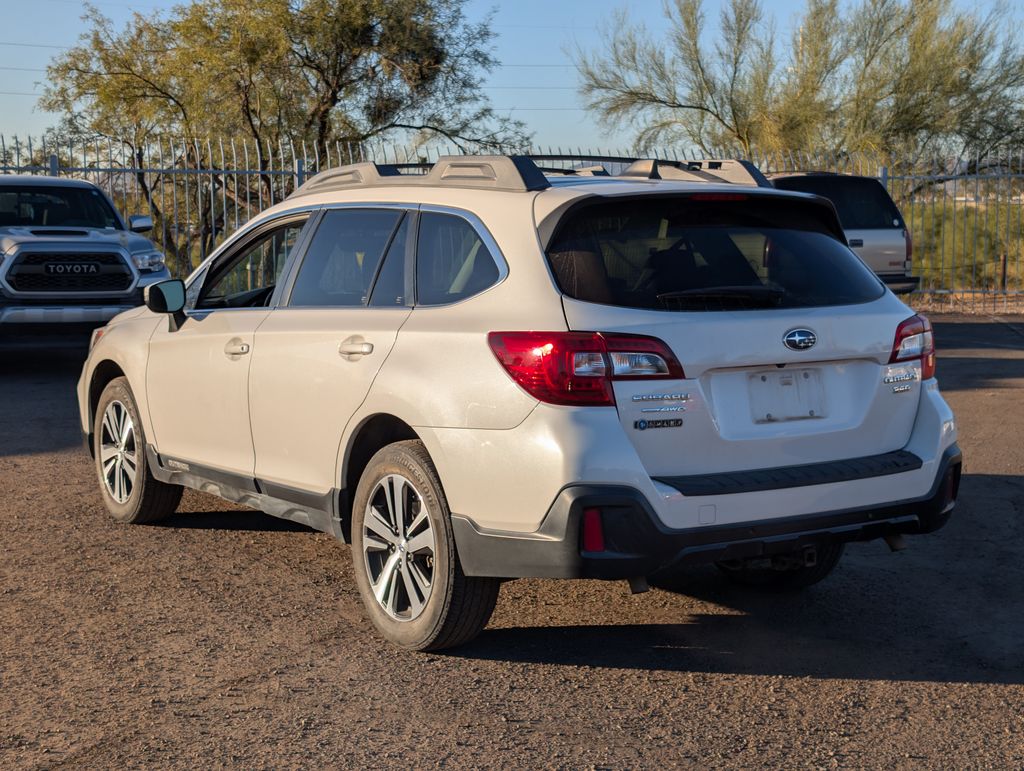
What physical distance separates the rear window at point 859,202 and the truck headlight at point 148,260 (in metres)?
7.43

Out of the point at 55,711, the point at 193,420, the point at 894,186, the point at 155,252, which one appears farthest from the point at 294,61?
the point at 55,711

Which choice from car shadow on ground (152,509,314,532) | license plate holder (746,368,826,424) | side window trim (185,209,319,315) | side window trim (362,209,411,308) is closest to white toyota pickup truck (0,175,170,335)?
car shadow on ground (152,509,314,532)

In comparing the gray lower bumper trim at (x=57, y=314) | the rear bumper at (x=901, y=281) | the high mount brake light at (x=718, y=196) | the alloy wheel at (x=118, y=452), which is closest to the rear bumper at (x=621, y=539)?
the high mount brake light at (x=718, y=196)

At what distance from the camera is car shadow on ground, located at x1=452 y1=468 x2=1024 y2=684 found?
15.5 ft

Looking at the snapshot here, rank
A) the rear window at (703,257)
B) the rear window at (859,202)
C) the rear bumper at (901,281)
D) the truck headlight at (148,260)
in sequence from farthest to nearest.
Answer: the rear window at (859,202)
the rear bumper at (901,281)
the truck headlight at (148,260)
the rear window at (703,257)

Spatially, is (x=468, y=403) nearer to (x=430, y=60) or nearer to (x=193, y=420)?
(x=193, y=420)

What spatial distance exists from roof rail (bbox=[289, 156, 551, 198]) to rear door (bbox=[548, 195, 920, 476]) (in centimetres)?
34

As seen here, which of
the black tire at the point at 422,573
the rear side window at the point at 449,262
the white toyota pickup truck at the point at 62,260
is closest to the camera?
the black tire at the point at 422,573

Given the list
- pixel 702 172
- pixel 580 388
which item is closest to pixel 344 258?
pixel 702 172

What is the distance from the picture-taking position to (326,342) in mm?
5242

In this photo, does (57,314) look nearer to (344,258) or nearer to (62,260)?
(62,260)

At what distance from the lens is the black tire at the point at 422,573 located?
4.59m

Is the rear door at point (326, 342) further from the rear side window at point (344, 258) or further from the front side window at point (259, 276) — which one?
the front side window at point (259, 276)

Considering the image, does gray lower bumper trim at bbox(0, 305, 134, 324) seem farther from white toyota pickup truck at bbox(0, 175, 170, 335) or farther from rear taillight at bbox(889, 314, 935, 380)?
rear taillight at bbox(889, 314, 935, 380)
